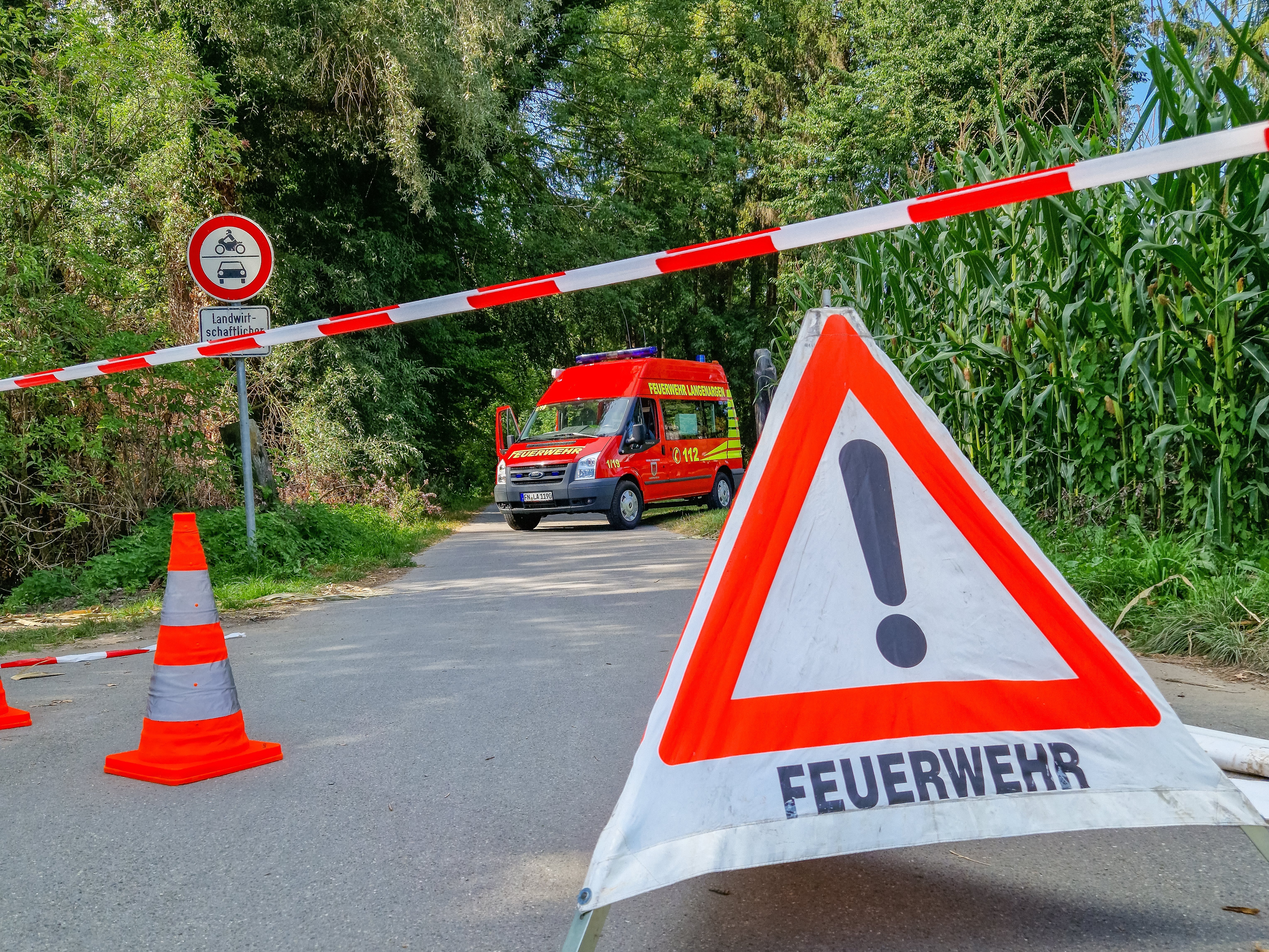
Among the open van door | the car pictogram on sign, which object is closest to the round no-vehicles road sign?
the car pictogram on sign

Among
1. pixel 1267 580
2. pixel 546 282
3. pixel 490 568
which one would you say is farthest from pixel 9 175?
pixel 1267 580

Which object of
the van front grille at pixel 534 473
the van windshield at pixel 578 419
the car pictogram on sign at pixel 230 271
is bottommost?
the van front grille at pixel 534 473

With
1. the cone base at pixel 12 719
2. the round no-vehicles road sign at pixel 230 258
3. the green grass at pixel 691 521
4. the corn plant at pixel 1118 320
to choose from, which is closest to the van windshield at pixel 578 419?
the green grass at pixel 691 521

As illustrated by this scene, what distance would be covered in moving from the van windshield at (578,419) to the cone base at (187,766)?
1313cm

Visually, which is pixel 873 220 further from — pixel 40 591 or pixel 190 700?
pixel 40 591

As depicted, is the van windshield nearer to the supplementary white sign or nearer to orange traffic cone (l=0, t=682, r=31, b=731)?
the supplementary white sign

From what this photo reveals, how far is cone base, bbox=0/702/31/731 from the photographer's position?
4.95 m

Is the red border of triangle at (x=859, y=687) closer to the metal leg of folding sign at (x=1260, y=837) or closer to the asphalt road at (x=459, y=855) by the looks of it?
the metal leg of folding sign at (x=1260, y=837)

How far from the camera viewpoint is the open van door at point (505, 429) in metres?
18.5

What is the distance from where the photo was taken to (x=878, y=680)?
2.72 m

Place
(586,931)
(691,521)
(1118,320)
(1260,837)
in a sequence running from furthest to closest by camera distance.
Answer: (691,521), (1118,320), (1260,837), (586,931)

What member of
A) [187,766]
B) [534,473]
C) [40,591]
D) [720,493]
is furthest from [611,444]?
[187,766]

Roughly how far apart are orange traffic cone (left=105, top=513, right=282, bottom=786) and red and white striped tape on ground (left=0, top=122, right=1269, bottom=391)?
1.79 m

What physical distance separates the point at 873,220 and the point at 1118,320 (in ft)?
12.5
